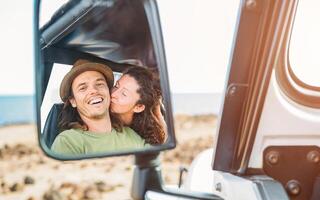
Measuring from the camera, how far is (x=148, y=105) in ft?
3.25

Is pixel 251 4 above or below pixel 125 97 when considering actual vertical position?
above

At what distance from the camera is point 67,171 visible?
3842 millimetres

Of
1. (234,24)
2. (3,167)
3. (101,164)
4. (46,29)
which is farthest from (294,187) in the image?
(3,167)

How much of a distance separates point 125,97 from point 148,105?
0.07m

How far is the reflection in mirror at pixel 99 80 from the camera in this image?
92 cm

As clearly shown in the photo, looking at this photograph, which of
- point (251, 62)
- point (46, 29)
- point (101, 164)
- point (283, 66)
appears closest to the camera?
point (46, 29)

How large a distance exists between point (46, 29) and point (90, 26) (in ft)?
0.35

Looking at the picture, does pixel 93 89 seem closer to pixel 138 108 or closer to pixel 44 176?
pixel 138 108

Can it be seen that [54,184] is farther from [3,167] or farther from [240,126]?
[240,126]

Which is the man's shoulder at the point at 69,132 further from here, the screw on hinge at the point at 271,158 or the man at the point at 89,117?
the screw on hinge at the point at 271,158

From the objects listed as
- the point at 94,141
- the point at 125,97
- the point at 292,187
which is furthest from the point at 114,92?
the point at 292,187

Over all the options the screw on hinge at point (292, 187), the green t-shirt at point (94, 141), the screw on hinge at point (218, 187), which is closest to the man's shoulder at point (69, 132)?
the green t-shirt at point (94, 141)

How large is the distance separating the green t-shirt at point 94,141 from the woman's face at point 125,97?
2.1 inches

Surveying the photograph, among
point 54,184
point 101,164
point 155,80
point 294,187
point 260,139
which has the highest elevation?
point 155,80
